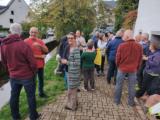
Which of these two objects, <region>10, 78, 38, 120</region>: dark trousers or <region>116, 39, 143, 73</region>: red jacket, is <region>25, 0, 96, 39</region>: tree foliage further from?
<region>10, 78, 38, 120</region>: dark trousers

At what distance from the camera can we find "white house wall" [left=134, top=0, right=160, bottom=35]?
10078 millimetres

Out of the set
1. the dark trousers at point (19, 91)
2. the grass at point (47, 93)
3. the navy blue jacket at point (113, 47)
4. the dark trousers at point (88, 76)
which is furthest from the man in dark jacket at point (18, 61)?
the navy blue jacket at point (113, 47)

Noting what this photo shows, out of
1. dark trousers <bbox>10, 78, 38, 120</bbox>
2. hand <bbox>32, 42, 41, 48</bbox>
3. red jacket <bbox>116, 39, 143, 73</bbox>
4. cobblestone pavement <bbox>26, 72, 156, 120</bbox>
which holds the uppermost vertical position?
hand <bbox>32, 42, 41, 48</bbox>

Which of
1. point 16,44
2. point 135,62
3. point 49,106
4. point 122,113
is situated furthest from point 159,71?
point 16,44

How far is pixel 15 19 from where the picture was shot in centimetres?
5669

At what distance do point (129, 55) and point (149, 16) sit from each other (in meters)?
5.69

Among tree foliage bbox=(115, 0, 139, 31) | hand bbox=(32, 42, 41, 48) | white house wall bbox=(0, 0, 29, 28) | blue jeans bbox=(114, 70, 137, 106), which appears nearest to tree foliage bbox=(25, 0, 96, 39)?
tree foliage bbox=(115, 0, 139, 31)

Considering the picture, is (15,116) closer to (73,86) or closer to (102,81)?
(73,86)

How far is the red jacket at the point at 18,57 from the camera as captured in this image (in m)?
4.72

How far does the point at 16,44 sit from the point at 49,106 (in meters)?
2.31

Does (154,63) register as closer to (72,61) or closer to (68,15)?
(72,61)

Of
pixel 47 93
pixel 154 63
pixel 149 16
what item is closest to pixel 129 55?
pixel 154 63

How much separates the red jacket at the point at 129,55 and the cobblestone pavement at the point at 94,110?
105cm

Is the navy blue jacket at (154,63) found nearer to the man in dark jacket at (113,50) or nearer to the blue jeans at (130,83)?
the blue jeans at (130,83)
